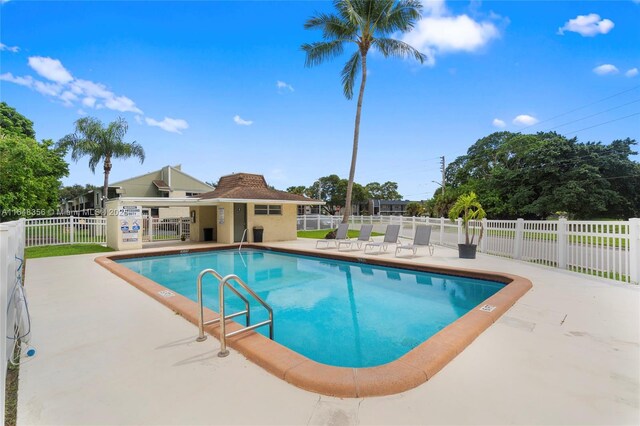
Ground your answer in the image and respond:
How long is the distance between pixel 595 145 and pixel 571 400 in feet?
101

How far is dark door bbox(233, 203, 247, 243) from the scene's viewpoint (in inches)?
612

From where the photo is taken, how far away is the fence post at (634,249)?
6.21 metres

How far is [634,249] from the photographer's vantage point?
6.28m

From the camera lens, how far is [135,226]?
1298 centimetres

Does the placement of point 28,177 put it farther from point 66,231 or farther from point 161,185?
point 161,185

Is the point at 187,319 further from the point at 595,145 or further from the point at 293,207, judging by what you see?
the point at 595,145

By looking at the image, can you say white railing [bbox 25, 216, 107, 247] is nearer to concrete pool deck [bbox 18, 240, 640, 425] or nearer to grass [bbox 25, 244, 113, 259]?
grass [bbox 25, 244, 113, 259]

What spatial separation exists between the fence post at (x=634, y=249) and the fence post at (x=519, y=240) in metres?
3.28

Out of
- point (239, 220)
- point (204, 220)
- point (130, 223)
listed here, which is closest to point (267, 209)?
point (239, 220)

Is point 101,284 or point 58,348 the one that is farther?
point 101,284

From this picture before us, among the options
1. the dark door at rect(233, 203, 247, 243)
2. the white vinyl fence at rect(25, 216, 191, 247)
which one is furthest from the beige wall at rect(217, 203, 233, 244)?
the white vinyl fence at rect(25, 216, 191, 247)

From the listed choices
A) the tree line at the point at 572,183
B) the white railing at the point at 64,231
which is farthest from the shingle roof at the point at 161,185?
the tree line at the point at 572,183

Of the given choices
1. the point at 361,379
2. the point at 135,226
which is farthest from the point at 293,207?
the point at 361,379

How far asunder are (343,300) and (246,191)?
35.9ft
